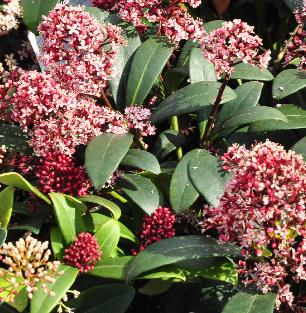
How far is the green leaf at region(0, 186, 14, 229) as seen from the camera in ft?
7.47

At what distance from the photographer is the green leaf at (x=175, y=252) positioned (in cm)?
201

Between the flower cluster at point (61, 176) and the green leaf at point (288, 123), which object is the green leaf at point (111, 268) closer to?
the flower cluster at point (61, 176)

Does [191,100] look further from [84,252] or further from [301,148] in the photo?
[84,252]

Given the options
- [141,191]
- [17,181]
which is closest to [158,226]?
[141,191]

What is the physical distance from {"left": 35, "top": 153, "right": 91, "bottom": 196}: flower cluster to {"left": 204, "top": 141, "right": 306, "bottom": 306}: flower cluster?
1.82ft

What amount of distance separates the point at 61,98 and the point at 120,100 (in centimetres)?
51

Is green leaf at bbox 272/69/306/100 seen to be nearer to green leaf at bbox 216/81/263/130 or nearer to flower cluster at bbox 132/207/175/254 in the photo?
green leaf at bbox 216/81/263/130

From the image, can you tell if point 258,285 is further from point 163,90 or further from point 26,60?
point 26,60

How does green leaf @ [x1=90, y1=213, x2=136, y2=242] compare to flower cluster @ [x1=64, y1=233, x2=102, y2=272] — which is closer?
flower cluster @ [x1=64, y1=233, x2=102, y2=272]

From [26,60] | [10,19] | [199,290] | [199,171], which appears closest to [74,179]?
[199,171]

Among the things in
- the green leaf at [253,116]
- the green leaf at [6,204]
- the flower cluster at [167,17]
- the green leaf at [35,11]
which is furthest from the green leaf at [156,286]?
the green leaf at [35,11]

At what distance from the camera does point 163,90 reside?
2930 mm

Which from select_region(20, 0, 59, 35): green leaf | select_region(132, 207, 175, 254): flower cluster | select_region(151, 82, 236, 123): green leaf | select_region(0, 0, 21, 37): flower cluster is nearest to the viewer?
select_region(132, 207, 175, 254): flower cluster

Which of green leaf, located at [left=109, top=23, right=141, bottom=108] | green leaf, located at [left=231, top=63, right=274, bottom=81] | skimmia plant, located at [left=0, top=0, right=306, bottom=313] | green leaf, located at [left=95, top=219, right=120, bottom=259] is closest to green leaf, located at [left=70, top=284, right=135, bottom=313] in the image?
skimmia plant, located at [left=0, top=0, right=306, bottom=313]
